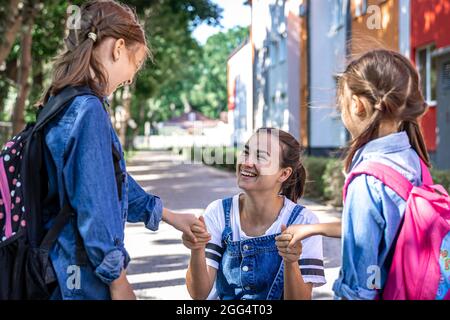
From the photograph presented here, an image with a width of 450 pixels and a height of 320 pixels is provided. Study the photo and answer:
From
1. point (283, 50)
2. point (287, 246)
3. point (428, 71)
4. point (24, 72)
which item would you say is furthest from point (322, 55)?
point (287, 246)

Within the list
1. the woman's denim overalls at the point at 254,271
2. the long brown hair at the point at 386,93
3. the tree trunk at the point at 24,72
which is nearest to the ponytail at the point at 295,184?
the woman's denim overalls at the point at 254,271

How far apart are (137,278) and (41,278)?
495cm

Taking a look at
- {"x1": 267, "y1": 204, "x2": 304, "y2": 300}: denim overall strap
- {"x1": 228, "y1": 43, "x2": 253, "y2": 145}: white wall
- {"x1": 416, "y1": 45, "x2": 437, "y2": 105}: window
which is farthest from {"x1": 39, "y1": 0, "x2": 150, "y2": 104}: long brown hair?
{"x1": 228, "y1": 43, "x2": 253, "y2": 145}: white wall

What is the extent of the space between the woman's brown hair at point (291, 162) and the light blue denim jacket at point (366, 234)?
0.99m

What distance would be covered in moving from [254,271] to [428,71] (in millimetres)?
12538

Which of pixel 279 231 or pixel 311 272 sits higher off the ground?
pixel 279 231

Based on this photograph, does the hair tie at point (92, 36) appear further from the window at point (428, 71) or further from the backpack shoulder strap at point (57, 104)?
the window at point (428, 71)

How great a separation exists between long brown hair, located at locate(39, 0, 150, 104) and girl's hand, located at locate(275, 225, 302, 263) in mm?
696

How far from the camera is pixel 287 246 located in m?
2.23

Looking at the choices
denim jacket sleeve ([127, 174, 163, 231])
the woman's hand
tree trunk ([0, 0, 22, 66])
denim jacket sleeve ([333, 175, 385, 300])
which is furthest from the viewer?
tree trunk ([0, 0, 22, 66])

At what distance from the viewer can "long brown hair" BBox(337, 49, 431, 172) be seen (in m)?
1.96

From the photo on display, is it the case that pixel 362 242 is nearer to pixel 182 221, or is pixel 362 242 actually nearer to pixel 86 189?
pixel 86 189

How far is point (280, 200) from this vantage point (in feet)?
9.16

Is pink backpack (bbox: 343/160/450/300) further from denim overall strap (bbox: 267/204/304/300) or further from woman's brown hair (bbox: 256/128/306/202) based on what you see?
woman's brown hair (bbox: 256/128/306/202)
